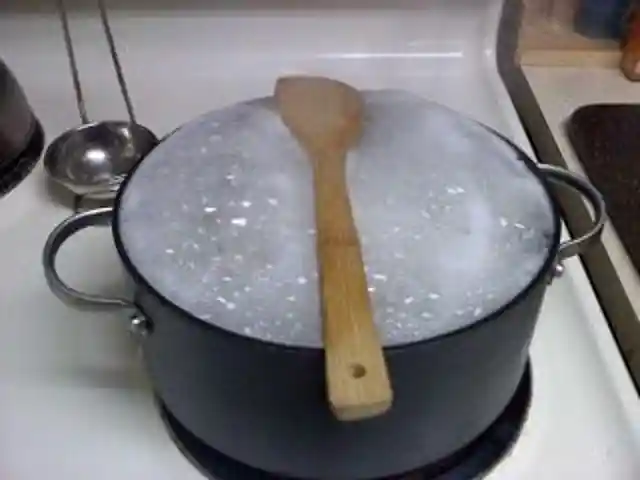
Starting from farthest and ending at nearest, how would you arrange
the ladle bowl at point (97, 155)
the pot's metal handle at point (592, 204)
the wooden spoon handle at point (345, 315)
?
the ladle bowl at point (97, 155) < the pot's metal handle at point (592, 204) < the wooden spoon handle at point (345, 315)

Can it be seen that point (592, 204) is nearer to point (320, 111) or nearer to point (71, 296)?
point (320, 111)

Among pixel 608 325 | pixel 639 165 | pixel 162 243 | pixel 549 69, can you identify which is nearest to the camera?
pixel 162 243

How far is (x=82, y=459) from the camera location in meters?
0.53

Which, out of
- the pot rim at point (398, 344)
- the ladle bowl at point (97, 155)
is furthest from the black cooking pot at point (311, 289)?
the ladle bowl at point (97, 155)

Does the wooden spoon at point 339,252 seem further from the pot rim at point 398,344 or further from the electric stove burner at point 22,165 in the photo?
the electric stove burner at point 22,165

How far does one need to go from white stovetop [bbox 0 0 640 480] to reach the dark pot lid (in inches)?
5.0

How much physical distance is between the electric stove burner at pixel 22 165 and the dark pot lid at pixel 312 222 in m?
0.21

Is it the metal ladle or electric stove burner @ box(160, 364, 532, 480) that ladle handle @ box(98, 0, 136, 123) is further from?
electric stove burner @ box(160, 364, 532, 480)

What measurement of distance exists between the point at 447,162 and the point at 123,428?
0.75ft

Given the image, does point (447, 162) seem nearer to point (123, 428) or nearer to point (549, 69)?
point (123, 428)

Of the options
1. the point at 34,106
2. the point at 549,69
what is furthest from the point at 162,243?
the point at 549,69

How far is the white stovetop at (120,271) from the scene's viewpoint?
536 millimetres

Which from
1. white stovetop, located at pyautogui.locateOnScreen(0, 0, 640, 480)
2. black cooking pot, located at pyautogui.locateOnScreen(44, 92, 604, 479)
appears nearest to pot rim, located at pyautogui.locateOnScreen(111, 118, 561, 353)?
black cooking pot, located at pyautogui.locateOnScreen(44, 92, 604, 479)

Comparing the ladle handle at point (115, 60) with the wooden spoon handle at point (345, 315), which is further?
the ladle handle at point (115, 60)
